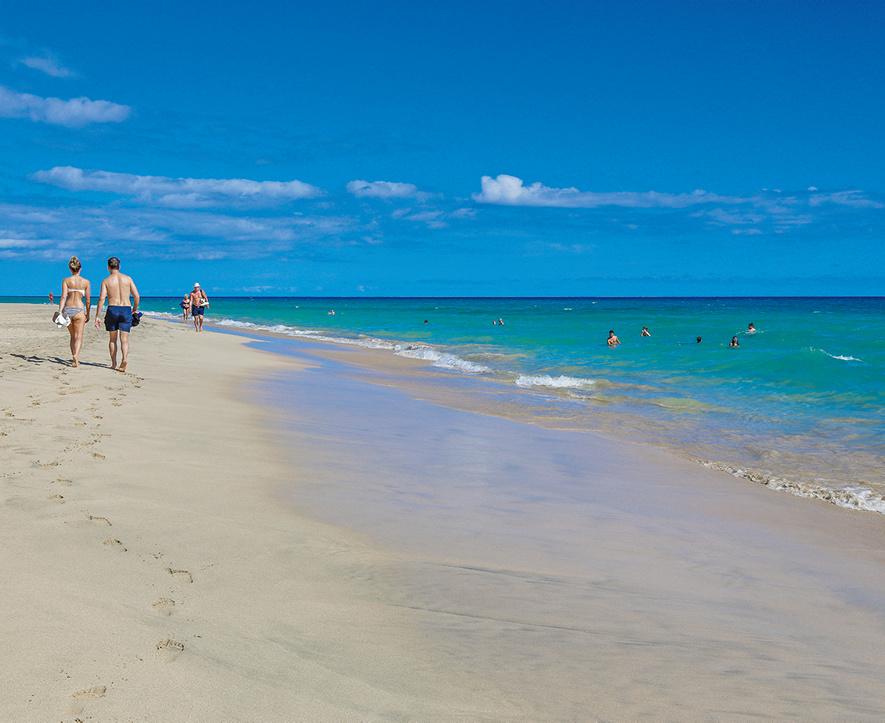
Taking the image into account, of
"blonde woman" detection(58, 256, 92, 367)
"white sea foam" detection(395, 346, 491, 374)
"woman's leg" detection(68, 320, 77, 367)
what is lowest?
"white sea foam" detection(395, 346, 491, 374)

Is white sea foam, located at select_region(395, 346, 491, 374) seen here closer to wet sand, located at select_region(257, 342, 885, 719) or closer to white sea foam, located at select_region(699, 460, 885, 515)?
wet sand, located at select_region(257, 342, 885, 719)

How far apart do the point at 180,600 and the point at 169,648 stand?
0.64m

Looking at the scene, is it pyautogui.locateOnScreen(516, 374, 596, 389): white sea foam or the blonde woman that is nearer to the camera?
the blonde woman

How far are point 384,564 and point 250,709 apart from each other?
2.08 metres

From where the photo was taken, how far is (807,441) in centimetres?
1231

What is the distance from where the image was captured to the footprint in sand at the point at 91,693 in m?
2.97

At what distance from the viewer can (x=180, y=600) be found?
407 cm

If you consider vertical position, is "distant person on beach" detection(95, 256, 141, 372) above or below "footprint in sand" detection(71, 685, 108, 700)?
above

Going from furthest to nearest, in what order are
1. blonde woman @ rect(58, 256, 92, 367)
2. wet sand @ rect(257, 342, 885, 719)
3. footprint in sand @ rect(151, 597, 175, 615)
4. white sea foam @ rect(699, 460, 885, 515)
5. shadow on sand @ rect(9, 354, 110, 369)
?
shadow on sand @ rect(9, 354, 110, 369), blonde woman @ rect(58, 256, 92, 367), white sea foam @ rect(699, 460, 885, 515), footprint in sand @ rect(151, 597, 175, 615), wet sand @ rect(257, 342, 885, 719)

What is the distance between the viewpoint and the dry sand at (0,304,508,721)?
312 cm

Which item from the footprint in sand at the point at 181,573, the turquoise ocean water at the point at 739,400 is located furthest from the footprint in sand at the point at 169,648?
the turquoise ocean water at the point at 739,400

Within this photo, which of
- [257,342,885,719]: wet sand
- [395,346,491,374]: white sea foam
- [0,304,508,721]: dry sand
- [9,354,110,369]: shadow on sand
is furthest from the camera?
[395,346,491,374]: white sea foam

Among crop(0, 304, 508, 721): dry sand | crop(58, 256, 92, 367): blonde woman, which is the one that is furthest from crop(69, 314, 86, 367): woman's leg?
crop(0, 304, 508, 721): dry sand

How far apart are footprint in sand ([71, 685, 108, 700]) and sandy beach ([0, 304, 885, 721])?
1cm
